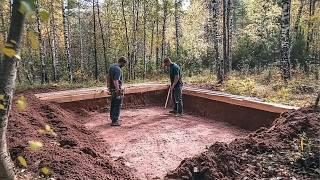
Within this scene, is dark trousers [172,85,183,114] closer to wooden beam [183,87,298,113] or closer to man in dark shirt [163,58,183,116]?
man in dark shirt [163,58,183,116]

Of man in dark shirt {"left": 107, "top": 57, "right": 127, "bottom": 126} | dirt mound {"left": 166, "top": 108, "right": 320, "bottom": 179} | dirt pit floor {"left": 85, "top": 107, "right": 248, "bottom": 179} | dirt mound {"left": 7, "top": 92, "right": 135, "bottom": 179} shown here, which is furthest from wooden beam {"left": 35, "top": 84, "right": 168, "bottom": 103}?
dirt mound {"left": 166, "top": 108, "right": 320, "bottom": 179}

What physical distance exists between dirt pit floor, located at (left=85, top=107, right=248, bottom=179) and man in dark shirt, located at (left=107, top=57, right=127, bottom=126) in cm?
36

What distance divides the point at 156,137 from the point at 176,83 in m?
2.99

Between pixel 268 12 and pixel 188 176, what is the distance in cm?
2245

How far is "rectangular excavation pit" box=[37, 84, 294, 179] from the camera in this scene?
7.52 metres

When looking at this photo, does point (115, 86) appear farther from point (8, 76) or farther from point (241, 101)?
point (8, 76)

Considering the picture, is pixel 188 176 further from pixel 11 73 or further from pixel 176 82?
pixel 176 82

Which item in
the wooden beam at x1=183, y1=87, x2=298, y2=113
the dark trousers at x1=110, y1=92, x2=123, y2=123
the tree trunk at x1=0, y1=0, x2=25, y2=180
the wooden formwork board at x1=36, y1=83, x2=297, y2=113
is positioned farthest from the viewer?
the dark trousers at x1=110, y1=92, x2=123, y2=123

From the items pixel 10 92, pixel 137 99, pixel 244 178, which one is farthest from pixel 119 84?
pixel 10 92

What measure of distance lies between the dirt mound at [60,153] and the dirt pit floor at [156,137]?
18.6 inches

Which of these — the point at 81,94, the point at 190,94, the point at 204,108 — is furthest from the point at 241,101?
the point at 81,94

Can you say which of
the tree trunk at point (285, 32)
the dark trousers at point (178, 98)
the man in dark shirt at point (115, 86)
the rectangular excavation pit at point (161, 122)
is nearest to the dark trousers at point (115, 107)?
the man in dark shirt at point (115, 86)

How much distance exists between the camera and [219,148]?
18.8 ft

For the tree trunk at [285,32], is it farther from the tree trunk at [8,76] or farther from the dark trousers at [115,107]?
the tree trunk at [8,76]
